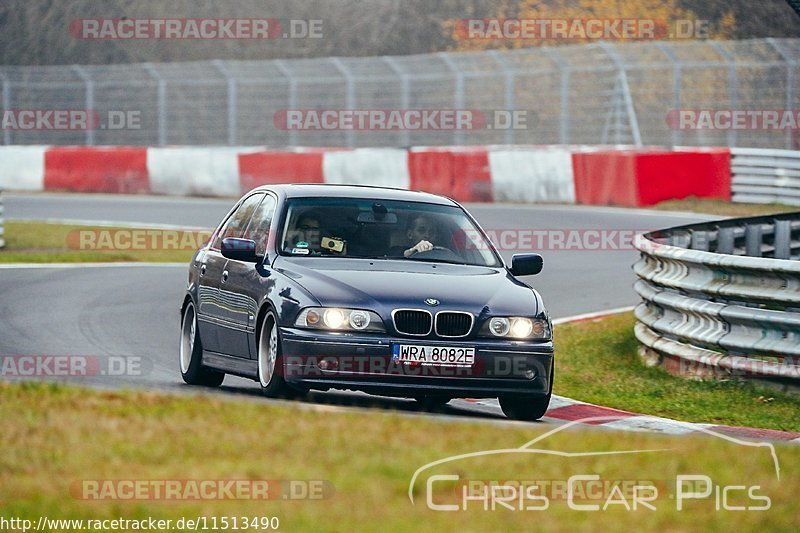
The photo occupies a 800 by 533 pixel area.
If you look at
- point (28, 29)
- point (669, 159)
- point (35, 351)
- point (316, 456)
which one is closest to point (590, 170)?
point (669, 159)

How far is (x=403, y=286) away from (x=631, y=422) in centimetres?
159

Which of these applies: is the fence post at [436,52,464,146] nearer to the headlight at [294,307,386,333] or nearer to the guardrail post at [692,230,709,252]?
the guardrail post at [692,230,709,252]

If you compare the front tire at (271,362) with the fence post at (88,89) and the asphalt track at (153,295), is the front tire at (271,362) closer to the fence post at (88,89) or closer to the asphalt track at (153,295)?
the asphalt track at (153,295)

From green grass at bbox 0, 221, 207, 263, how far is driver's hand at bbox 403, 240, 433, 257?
36.5 ft

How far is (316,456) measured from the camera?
22.4 feet

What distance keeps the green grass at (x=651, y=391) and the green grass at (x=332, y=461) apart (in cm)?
290

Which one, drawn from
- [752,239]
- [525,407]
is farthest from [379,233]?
[752,239]

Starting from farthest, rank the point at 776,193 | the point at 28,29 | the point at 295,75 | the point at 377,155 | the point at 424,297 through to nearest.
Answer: the point at 28,29
the point at 295,75
the point at 377,155
the point at 776,193
the point at 424,297

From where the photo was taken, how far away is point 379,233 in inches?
413

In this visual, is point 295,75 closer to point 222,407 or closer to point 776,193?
point 776,193

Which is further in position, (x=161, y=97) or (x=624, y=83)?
(x=161, y=97)

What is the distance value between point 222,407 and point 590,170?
2119 cm

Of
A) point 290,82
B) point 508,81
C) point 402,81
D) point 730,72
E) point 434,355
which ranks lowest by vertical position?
point 290,82

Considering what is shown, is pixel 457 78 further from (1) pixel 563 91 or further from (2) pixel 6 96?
(2) pixel 6 96
